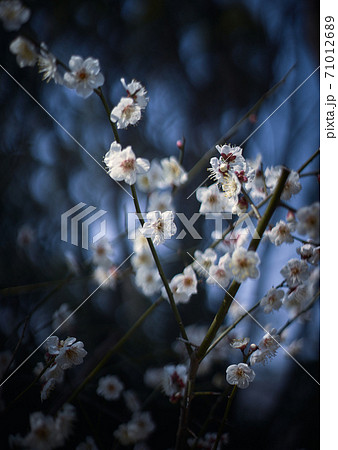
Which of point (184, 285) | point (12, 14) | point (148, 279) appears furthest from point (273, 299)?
point (12, 14)

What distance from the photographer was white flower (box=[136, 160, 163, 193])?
91 cm

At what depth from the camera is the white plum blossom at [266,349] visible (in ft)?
2.11

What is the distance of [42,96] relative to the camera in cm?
88

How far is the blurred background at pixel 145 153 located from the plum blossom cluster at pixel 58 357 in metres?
0.16

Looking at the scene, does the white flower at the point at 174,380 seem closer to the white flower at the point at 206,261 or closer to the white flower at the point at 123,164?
the white flower at the point at 206,261

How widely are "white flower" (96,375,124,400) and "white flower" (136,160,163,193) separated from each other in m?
0.47

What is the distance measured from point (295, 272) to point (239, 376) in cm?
20

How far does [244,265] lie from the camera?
1.97 ft

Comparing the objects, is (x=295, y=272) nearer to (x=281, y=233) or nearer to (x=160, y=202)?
(x=281, y=233)

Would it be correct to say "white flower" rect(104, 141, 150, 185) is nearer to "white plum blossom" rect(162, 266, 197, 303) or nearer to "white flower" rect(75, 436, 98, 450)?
"white plum blossom" rect(162, 266, 197, 303)

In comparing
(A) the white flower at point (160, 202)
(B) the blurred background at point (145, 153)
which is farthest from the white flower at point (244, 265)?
(A) the white flower at point (160, 202)

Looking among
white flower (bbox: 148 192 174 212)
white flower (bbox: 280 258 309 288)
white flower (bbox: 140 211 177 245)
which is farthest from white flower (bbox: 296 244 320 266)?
white flower (bbox: 148 192 174 212)

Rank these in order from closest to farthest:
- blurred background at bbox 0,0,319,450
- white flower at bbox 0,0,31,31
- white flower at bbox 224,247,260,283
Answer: white flower at bbox 224,247,260,283
white flower at bbox 0,0,31,31
blurred background at bbox 0,0,319,450

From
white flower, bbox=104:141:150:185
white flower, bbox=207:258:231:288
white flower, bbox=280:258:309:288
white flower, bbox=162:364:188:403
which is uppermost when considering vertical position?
white flower, bbox=280:258:309:288
